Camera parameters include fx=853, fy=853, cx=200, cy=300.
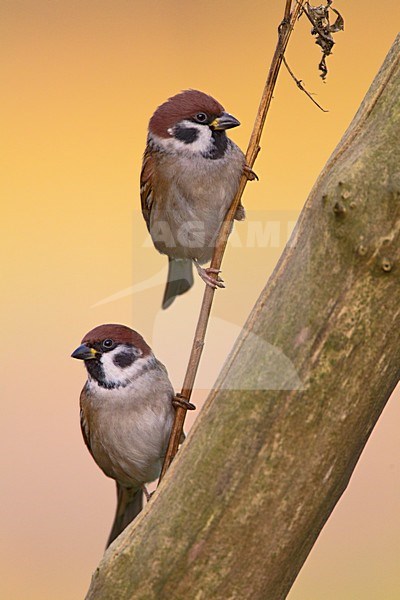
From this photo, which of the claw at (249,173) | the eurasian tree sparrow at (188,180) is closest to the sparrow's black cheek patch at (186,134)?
the eurasian tree sparrow at (188,180)

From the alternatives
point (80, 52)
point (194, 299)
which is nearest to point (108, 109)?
point (80, 52)

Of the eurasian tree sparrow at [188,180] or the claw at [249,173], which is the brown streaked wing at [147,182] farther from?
the claw at [249,173]

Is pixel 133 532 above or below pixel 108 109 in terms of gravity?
below

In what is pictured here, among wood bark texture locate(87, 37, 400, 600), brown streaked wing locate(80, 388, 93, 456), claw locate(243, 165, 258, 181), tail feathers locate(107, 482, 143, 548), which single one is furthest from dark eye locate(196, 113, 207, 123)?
tail feathers locate(107, 482, 143, 548)

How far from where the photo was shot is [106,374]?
1.35 metres

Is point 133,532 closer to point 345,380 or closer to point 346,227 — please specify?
point 345,380

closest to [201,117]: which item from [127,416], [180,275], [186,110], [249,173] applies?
[186,110]

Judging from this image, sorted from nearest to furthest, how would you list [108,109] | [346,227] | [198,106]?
[346,227] < [198,106] < [108,109]

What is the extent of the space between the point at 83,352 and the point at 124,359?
0.09 meters

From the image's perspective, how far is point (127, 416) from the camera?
1385mm

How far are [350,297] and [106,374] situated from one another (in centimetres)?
56

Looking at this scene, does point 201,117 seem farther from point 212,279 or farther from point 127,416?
point 127,416

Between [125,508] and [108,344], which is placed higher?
[108,344]

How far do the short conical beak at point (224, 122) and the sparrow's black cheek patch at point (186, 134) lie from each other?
0.18 ft
